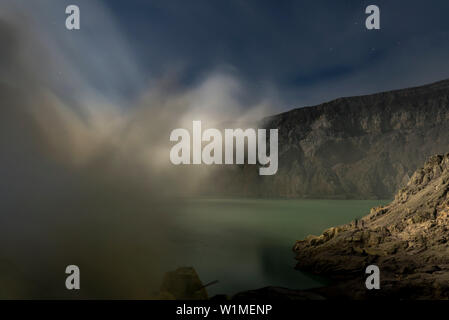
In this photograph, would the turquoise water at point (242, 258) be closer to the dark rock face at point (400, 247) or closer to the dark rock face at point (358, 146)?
the dark rock face at point (400, 247)

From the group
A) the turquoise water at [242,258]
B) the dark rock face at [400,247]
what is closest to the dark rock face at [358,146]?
the turquoise water at [242,258]

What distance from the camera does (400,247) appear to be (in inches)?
403

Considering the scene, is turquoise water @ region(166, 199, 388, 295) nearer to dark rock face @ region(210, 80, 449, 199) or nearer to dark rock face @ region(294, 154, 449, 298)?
dark rock face @ region(294, 154, 449, 298)

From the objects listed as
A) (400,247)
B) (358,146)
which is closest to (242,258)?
(400,247)

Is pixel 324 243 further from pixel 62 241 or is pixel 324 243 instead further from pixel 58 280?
pixel 62 241

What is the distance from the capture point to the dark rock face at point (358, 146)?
88750mm

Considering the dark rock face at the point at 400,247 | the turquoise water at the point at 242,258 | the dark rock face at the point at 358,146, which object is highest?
the dark rock face at the point at 358,146

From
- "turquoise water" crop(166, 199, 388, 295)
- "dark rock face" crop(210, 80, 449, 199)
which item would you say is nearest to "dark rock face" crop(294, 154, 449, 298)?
"turquoise water" crop(166, 199, 388, 295)

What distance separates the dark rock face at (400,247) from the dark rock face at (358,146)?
8439cm

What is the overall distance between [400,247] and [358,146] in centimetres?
10067

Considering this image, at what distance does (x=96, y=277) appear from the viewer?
8.18m

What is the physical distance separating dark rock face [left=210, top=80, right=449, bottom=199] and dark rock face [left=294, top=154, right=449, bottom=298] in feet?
277

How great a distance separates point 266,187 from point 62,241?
9722cm
